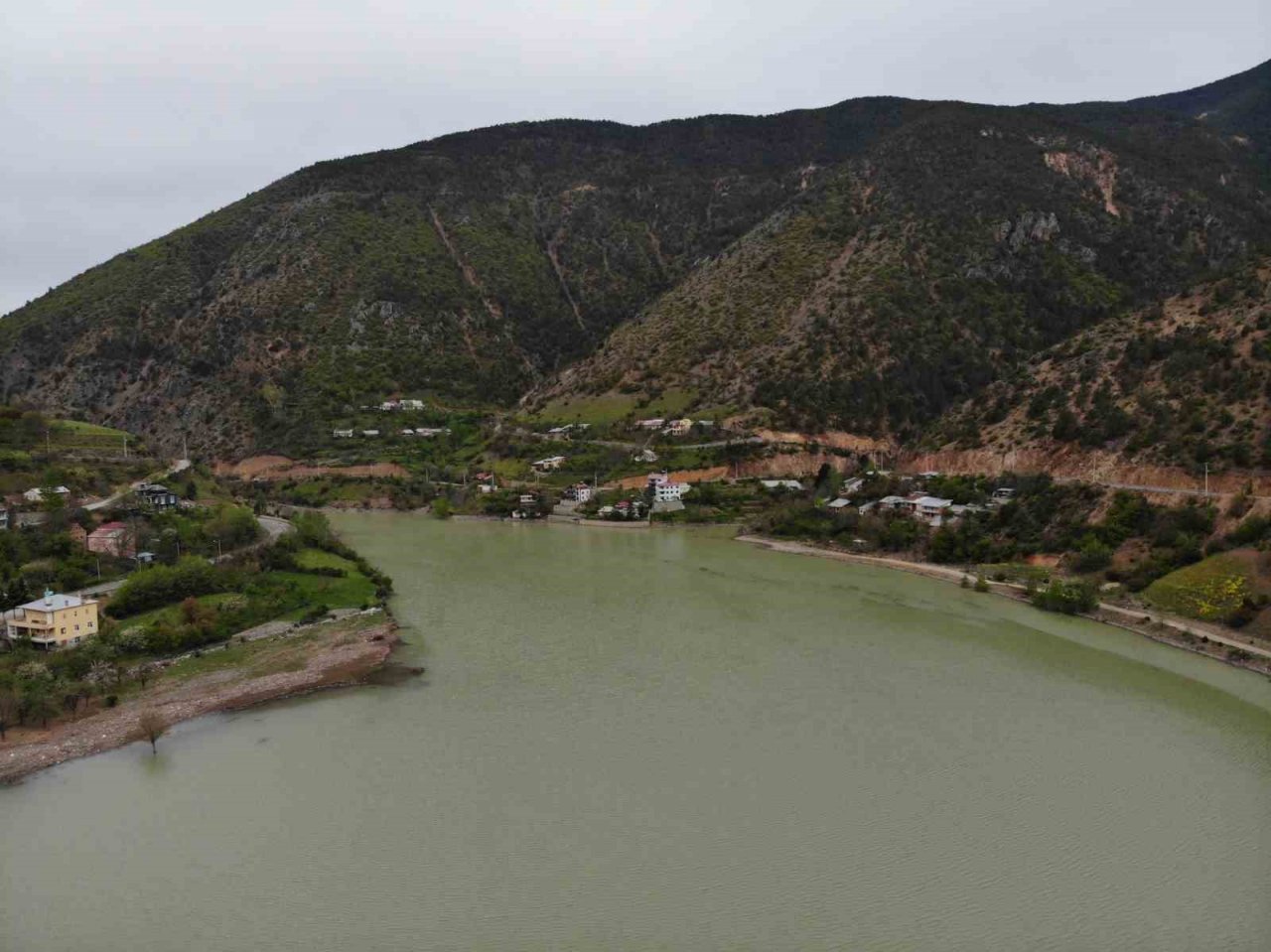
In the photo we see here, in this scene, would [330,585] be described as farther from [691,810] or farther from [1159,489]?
[1159,489]

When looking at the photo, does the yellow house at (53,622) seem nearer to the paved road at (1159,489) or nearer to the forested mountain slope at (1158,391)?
the paved road at (1159,489)

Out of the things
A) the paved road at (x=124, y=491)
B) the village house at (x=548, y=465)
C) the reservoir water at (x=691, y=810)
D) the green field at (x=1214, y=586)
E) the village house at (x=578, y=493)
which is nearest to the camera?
the reservoir water at (x=691, y=810)

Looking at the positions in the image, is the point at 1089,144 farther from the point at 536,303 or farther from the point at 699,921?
the point at 699,921

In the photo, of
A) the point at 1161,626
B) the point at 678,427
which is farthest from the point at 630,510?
the point at 1161,626

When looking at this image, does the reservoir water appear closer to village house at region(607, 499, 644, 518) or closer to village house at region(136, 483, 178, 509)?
village house at region(136, 483, 178, 509)

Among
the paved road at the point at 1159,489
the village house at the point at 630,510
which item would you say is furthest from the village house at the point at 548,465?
the paved road at the point at 1159,489

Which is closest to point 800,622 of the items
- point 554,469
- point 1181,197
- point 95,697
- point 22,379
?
point 95,697

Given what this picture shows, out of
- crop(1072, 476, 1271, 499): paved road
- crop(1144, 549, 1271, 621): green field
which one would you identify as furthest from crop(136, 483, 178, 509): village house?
crop(1072, 476, 1271, 499): paved road
